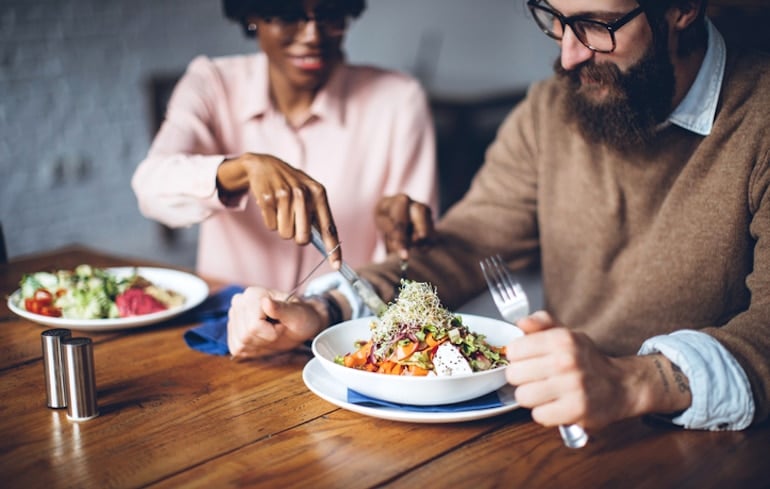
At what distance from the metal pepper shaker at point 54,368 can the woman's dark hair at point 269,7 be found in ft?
3.35

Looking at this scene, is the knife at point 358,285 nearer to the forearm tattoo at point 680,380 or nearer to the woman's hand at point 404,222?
the woman's hand at point 404,222

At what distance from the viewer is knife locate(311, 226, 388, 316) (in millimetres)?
1441

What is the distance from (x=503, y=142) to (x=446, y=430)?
3.07 feet

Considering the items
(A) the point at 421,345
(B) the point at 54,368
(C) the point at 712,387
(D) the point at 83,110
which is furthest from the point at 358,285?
(D) the point at 83,110

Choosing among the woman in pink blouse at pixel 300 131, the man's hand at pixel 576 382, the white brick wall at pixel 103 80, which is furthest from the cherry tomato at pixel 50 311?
the white brick wall at pixel 103 80

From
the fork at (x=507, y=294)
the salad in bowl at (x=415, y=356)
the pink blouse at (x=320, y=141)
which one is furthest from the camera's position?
the pink blouse at (x=320, y=141)

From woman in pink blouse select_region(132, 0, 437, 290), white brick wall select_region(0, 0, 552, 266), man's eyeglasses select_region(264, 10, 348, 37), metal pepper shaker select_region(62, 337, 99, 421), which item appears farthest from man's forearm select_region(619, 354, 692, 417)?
white brick wall select_region(0, 0, 552, 266)

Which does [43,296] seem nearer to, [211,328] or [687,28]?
[211,328]

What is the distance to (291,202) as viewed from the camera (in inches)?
56.1

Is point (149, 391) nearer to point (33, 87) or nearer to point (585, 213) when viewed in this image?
point (585, 213)

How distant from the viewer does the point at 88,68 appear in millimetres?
4766

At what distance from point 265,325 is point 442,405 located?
336 mm

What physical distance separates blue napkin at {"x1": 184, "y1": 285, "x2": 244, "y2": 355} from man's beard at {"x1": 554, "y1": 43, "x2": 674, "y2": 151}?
80 cm

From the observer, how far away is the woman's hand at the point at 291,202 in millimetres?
1418
